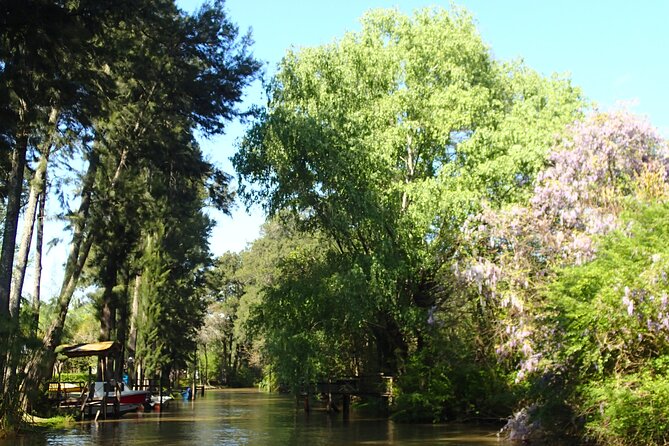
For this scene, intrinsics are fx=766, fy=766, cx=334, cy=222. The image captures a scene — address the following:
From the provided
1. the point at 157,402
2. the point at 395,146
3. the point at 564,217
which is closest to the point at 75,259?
the point at 395,146

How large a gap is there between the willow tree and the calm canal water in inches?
161

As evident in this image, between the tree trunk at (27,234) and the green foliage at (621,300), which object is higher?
the tree trunk at (27,234)

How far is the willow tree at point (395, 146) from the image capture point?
2830 centimetres

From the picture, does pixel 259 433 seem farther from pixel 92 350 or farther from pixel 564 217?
pixel 564 217

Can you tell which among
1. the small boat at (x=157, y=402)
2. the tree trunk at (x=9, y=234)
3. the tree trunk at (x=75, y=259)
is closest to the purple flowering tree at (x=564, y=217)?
the tree trunk at (x=9, y=234)

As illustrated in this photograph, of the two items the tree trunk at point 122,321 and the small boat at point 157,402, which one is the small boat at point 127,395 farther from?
the tree trunk at point 122,321

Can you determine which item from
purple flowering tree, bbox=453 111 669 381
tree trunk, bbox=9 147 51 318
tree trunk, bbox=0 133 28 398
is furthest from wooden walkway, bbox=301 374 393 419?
tree trunk, bbox=0 133 28 398

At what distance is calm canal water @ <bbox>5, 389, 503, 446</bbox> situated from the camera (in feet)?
73.6

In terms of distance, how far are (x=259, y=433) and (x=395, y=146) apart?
11.8 meters

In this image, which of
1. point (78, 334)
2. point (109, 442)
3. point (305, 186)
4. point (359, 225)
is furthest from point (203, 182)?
point (78, 334)

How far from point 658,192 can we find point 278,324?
1836 cm

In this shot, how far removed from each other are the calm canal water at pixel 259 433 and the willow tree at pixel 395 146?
13.4ft

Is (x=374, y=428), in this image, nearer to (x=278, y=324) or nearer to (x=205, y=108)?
(x=278, y=324)

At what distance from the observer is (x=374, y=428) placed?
90.9 feet
